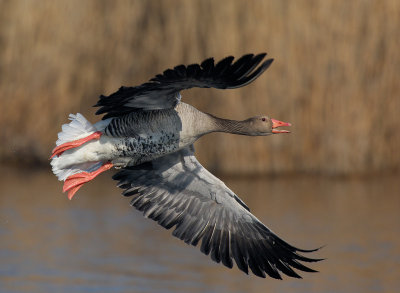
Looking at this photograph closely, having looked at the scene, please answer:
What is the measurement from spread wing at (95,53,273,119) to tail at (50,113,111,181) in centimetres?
26

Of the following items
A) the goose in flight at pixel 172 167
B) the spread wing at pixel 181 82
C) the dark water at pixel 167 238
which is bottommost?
the dark water at pixel 167 238

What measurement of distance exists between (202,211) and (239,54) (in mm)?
4785

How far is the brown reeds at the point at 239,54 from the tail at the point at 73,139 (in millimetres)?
4982

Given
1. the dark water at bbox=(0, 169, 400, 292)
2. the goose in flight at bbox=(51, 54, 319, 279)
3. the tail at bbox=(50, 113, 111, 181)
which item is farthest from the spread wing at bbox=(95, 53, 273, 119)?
the dark water at bbox=(0, 169, 400, 292)

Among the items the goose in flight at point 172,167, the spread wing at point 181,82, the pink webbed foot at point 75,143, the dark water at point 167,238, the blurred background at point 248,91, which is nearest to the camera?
the spread wing at point 181,82

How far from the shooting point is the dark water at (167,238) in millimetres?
11258

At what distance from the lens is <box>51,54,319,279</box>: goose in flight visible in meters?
9.06

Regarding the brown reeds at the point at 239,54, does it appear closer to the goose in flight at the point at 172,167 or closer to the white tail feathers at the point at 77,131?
the goose in flight at the point at 172,167

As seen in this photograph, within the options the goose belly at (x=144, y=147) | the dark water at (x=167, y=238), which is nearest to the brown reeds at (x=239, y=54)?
the dark water at (x=167, y=238)

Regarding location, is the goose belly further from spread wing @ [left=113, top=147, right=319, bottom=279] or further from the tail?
spread wing @ [left=113, top=147, right=319, bottom=279]

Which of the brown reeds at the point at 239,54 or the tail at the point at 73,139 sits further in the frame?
the brown reeds at the point at 239,54

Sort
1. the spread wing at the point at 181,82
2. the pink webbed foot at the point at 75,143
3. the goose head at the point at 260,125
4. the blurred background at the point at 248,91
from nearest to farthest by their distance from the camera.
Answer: the spread wing at the point at 181,82 < the pink webbed foot at the point at 75,143 < the goose head at the point at 260,125 < the blurred background at the point at 248,91

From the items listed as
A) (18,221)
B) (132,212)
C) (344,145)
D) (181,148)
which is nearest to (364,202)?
(344,145)

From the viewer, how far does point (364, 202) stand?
14.5 metres
